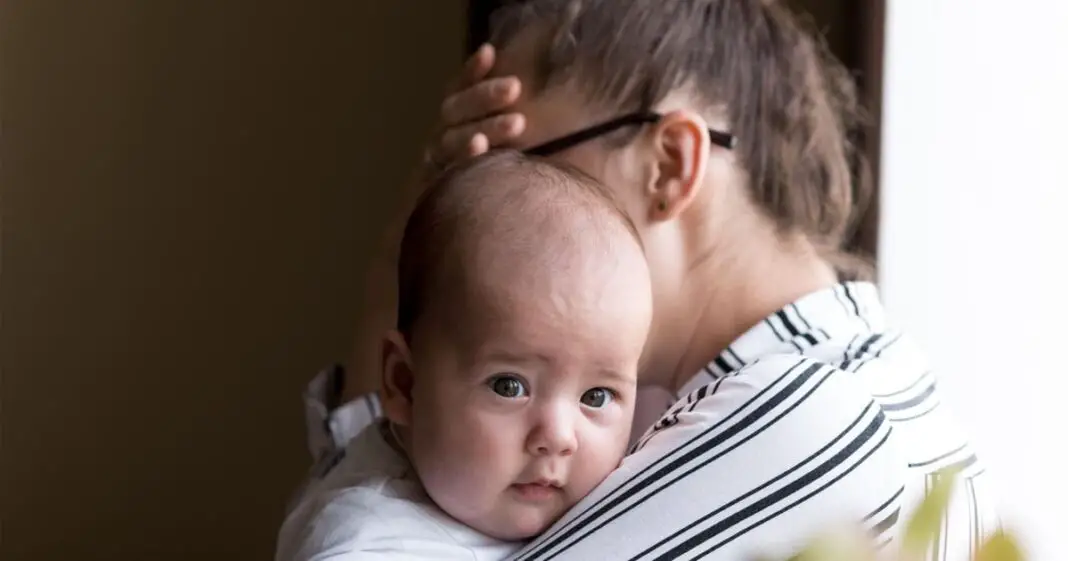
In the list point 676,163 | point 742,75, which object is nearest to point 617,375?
point 676,163

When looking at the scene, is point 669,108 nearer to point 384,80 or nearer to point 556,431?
point 556,431

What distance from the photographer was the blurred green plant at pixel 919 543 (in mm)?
401

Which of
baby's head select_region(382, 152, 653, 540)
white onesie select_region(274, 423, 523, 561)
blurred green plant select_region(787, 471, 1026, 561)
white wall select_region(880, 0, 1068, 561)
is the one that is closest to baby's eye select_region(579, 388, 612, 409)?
baby's head select_region(382, 152, 653, 540)

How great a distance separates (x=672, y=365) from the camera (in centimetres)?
101

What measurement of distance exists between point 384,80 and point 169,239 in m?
0.39

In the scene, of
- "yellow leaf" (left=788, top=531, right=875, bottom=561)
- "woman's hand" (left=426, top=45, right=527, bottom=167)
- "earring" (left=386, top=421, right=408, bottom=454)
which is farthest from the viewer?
"woman's hand" (left=426, top=45, right=527, bottom=167)

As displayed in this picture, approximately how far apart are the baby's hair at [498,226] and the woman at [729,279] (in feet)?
0.48

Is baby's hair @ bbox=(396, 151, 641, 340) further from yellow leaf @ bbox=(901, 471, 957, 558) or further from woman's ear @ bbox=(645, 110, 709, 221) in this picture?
yellow leaf @ bbox=(901, 471, 957, 558)

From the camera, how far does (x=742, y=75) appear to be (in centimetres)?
101

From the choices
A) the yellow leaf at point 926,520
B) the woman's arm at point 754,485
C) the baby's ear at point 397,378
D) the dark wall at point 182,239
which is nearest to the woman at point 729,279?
the woman's arm at point 754,485

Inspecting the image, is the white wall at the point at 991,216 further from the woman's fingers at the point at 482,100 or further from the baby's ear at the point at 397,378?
the baby's ear at the point at 397,378

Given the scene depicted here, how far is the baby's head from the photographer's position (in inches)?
29.5

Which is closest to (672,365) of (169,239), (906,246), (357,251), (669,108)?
(669,108)

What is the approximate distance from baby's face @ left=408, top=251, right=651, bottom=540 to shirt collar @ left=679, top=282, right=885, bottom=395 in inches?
6.4
